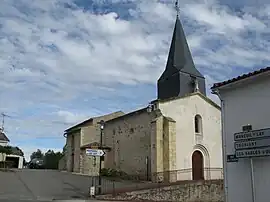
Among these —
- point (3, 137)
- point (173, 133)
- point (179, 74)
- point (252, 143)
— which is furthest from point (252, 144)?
point (3, 137)

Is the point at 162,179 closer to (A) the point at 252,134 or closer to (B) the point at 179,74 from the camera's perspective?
(B) the point at 179,74

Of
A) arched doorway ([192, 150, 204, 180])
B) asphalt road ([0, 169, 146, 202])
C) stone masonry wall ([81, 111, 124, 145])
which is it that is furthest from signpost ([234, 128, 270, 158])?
stone masonry wall ([81, 111, 124, 145])

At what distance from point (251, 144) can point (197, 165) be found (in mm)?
22991

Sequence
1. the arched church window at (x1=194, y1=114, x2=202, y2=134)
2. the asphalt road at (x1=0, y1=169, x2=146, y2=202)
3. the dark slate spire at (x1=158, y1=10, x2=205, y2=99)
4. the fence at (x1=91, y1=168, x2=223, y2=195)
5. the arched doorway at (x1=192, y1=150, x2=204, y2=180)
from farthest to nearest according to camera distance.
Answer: the dark slate spire at (x1=158, y1=10, x2=205, y2=99) → the arched church window at (x1=194, y1=114, x2=202, y2=134) → the arched doorway at (x1=192, y1=150, x2=204, y2=180) → the fence at (x1=91, y1=168, x2=223, y2=195) → the asphalt road at (x1=0, y1=169, x2=146, y2=202)

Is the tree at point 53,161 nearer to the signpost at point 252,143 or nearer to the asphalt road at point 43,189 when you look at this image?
the asphalt road at point 43,189

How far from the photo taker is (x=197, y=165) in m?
36.6

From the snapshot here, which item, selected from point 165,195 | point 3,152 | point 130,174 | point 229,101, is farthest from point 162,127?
point 3,152

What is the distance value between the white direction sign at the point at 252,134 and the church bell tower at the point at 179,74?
22935mm

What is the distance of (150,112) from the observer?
118 ft

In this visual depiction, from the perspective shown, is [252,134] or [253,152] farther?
[252,134]

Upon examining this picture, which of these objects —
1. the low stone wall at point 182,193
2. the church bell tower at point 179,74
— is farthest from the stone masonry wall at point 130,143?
the low stone wall at point 182,193

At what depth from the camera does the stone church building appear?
1344 inches

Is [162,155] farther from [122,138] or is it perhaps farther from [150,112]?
[122,138]

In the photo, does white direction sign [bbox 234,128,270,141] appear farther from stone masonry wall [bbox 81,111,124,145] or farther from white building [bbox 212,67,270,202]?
stone masonry wall [bbox 81,111,124,145]
